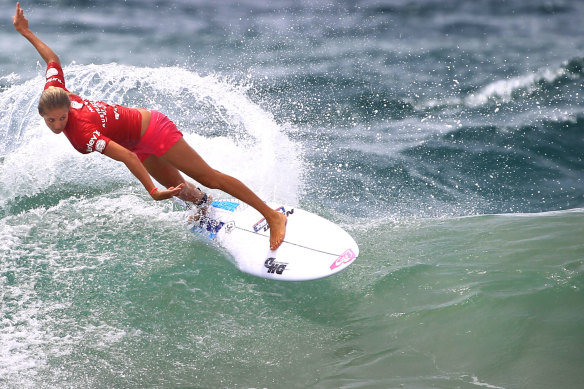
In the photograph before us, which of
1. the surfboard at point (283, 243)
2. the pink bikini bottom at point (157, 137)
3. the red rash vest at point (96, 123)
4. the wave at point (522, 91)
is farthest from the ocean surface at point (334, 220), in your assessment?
the red rash vest at point (96, 123)

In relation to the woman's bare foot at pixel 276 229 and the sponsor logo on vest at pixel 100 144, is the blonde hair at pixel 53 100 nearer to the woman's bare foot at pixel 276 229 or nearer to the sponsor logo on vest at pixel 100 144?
the sponsor logo on vest at pixel 100 144

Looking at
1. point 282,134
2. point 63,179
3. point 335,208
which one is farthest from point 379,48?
point 63,179

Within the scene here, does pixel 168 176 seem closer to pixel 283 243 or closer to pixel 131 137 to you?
pixel 131 137

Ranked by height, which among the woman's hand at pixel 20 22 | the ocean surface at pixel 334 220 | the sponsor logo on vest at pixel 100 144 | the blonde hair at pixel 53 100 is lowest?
the ocean surface at pixel 334 220

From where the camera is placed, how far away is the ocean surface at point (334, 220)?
15.6 feet

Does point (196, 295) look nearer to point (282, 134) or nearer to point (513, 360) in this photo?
point (513, 360)

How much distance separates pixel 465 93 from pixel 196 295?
22.2ft

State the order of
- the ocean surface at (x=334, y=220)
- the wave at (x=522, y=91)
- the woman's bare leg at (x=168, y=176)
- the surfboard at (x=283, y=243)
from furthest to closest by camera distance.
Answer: the wave at (x=522, y=91) → the woman's bare leg at (x=168, y=176) → the surfboard at (x=283, y=243) → the ocean surface at (x=334, y=220)

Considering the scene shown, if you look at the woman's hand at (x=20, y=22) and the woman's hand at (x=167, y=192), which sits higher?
the woman's hand at (x=20, y=22)

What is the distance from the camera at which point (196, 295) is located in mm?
5508

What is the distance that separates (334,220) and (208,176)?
5.72 feet

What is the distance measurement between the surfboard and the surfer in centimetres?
14

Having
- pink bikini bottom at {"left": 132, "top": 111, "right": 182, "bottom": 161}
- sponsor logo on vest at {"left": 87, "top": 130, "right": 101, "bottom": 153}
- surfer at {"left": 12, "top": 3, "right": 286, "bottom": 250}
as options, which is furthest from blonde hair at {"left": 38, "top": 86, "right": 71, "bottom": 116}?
pink bikini bottom at {"left": 132, "top": 111, "right": 182, "bottom": 161}

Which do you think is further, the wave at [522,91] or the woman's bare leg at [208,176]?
the wave at [522,91]
